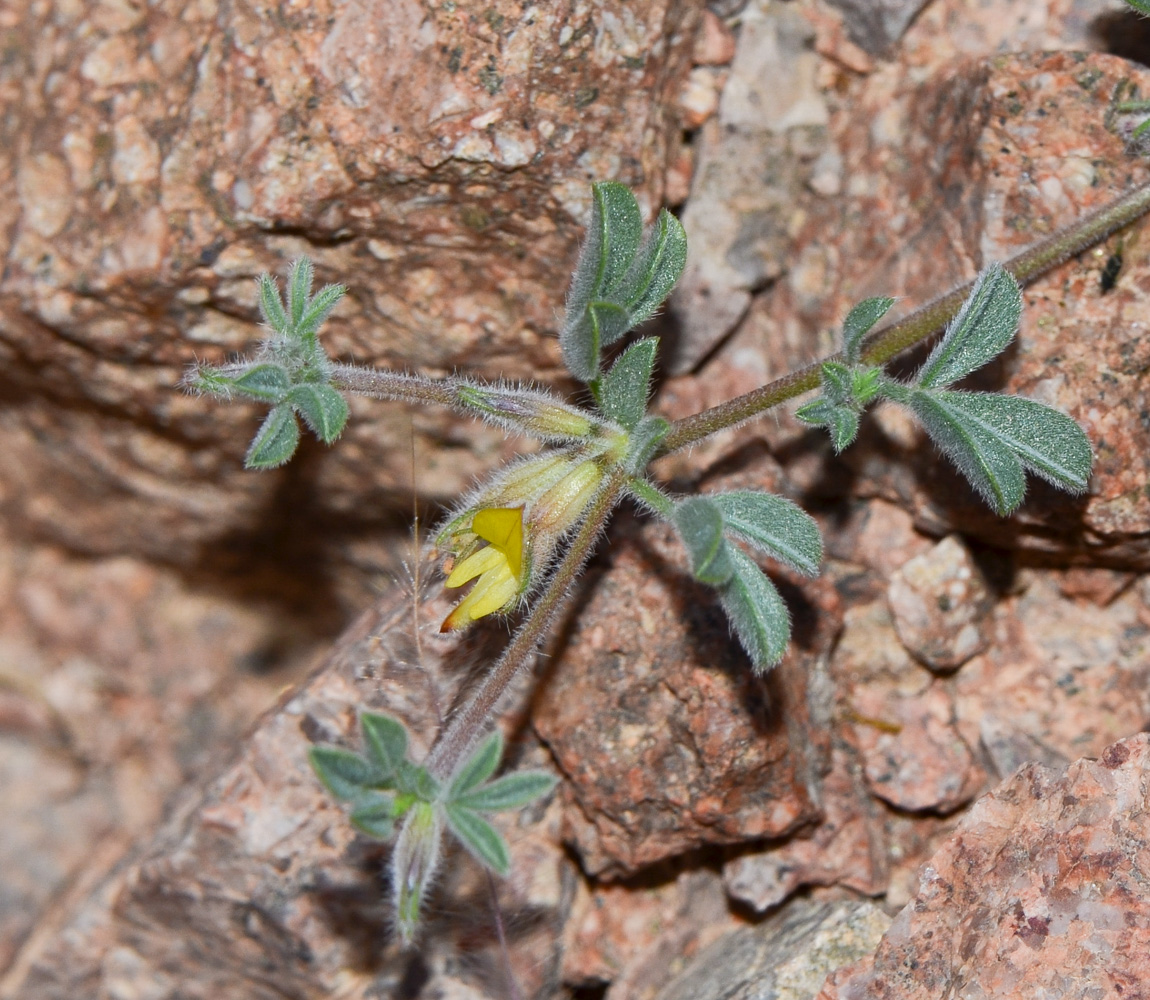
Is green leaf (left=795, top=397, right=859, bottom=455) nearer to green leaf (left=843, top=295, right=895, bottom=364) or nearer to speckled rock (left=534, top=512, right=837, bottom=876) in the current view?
green leaf (left=843, top=295, right=895, bottom=364)

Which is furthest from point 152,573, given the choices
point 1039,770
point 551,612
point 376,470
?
point 1039,770

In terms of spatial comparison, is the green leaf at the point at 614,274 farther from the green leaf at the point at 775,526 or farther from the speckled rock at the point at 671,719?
the speckled rock at the point at 671,719

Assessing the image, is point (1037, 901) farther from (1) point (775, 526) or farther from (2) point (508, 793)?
(2) point (508, 793)

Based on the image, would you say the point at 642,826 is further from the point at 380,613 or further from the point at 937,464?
the point at 937,464

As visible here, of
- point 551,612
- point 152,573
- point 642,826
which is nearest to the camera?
point 551,612

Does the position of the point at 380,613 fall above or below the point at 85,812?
above

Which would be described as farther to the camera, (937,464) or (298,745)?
(298,745)
